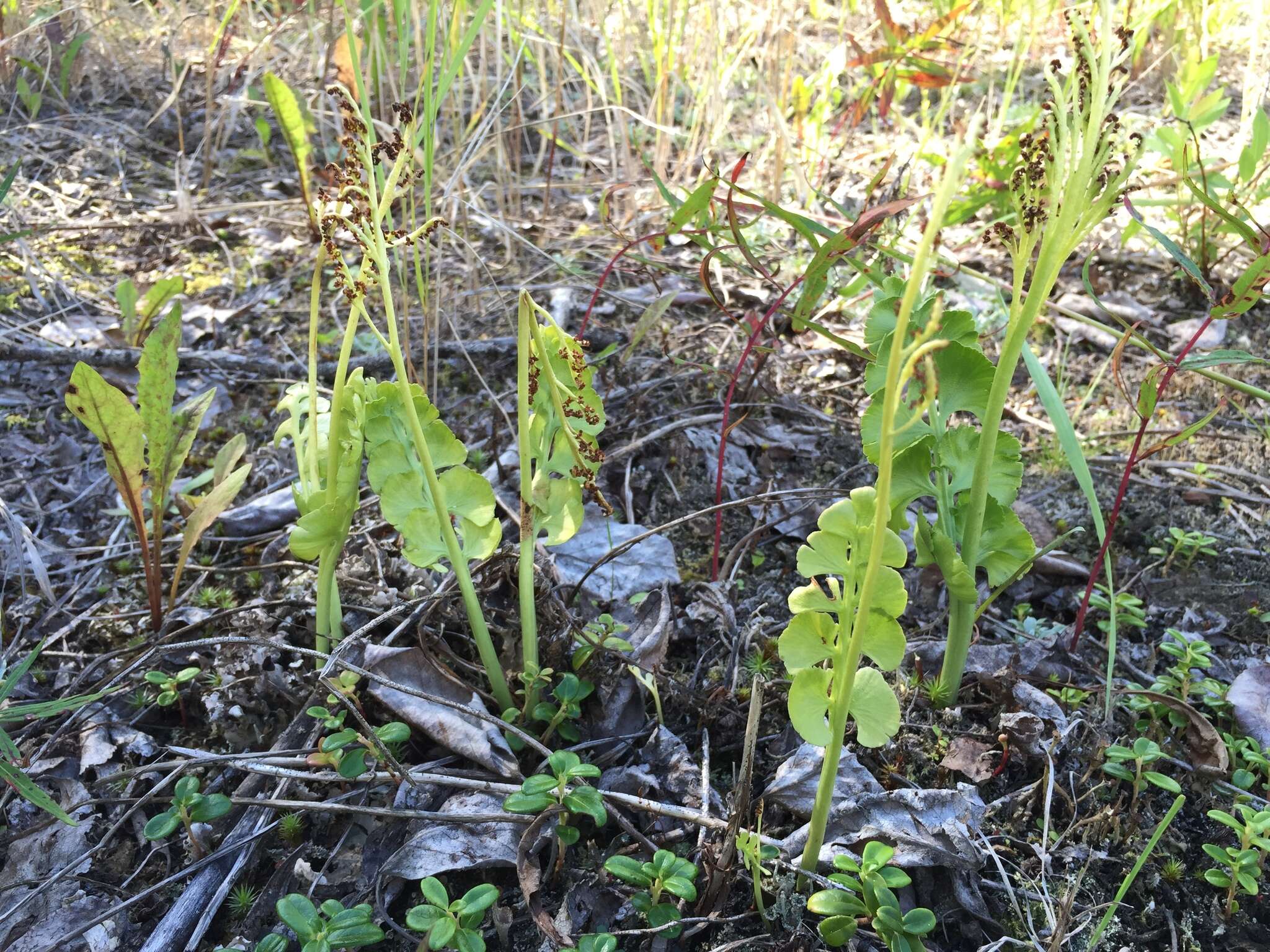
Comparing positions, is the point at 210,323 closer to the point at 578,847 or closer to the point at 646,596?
the point at 646,596

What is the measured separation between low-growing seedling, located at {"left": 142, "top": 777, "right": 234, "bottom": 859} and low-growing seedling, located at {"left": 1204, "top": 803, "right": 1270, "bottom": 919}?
4.26ft

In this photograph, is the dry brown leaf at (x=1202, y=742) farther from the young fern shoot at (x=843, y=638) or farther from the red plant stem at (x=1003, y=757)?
the young fern shoot at (x=843, y=638)

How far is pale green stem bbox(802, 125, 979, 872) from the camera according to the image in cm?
67

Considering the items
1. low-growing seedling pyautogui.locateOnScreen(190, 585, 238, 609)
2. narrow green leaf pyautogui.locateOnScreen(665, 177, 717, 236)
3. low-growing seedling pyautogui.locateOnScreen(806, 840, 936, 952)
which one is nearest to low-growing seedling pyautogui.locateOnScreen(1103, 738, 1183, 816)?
low-growing seedling pyautogui.locateOnScreen(806, 840, 936, 952)

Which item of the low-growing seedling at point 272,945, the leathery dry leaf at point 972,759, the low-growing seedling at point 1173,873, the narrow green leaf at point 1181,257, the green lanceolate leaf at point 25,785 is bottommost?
the low-growing seedling at point 1173,873

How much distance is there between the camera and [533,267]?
9.20 feet

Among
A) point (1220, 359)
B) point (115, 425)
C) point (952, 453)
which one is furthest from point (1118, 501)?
point (115, 425)

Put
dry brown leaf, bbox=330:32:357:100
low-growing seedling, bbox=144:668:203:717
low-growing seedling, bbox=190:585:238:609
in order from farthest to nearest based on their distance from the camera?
dry brown leaf, bbox=330:32:357:100 → low-growing seedling, bbox=190:585:238:609 → low-growing seedling, bbox=144:668:203:717

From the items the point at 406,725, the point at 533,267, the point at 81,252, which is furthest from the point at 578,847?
the point at 81,252

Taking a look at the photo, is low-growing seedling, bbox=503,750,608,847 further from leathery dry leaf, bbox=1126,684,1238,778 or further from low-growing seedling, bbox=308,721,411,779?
leathery dry leaf, bbox=1126,684,1238,778

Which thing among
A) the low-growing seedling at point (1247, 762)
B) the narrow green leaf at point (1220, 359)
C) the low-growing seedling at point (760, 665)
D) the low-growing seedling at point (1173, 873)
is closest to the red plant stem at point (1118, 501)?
the narrow green leaf at point (1220, 359)

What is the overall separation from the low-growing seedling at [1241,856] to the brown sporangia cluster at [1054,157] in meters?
0.80

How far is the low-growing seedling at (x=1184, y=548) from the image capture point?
1776mm

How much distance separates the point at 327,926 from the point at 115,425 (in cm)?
95
